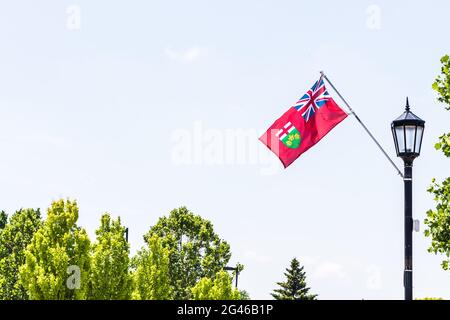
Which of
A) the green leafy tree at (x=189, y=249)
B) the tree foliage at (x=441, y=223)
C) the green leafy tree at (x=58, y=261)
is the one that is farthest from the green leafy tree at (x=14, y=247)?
the tree foliage at (x=441, y=223)

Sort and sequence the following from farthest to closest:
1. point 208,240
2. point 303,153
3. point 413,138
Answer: point 208,240, point 303,153, point 413,138

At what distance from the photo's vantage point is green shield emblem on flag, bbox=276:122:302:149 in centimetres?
1670

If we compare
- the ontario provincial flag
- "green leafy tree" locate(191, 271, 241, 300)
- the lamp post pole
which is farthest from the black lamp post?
"green leafy tree" locate(191, 271, 241, 300)

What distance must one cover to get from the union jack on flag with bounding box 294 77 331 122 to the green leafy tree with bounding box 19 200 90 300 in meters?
19.6

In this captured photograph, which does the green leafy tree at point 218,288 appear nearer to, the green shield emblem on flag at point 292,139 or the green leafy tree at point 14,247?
the green leafy tree at point 14,247

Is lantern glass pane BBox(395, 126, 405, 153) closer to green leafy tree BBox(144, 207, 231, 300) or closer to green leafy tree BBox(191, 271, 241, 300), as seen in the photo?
green leafy tree BBox(191, 271, 241, 300)

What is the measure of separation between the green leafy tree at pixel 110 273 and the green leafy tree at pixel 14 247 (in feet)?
59.5

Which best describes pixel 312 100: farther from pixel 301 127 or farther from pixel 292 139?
pixel 292 139

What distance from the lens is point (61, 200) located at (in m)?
35.9

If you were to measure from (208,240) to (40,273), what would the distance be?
124 ft

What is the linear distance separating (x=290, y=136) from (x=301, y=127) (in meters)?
0.32
